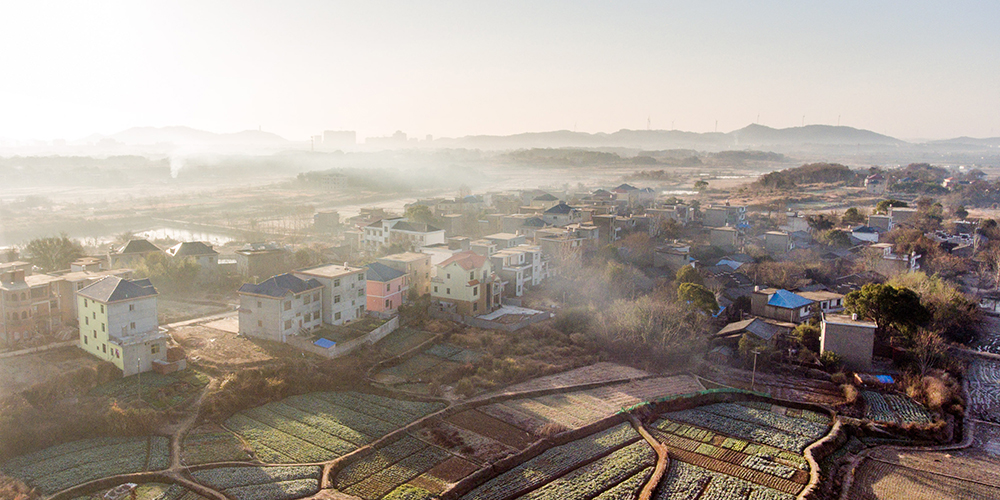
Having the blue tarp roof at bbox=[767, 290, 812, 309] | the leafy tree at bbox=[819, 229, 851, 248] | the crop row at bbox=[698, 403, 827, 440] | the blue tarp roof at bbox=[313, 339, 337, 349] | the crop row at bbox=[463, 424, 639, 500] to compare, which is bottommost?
the crop row at bbox=[698, 403, 827, 440]

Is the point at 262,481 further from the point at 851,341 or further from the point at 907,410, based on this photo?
the point at 851,341

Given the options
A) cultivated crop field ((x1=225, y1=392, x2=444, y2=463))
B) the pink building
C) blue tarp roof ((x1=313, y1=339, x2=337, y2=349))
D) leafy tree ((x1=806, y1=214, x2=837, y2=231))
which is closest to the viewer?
cultivated crop field ((x1=225, y1=392, x2=444, y2=463))

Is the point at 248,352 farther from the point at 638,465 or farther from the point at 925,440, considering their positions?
the point at 925,440

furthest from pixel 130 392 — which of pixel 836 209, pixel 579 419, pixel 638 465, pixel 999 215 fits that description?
pixel 999 215

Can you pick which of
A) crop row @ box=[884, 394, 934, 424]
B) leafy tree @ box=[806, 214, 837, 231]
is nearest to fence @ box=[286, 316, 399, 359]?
crop row @ box=[884, 394, 934, 424]

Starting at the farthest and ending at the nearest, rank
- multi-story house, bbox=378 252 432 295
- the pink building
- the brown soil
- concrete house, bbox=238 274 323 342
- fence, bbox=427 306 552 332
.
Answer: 1. multi-story house, bbox=378 252 432 295
2. the pink building
3. fence, bbox=427 306 552 332
4. concrete house, bbox=238 274 323 342
5. the brown soil

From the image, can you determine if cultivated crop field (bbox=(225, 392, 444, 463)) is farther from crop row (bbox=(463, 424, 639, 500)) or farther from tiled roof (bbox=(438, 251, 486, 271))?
tiled roof (bbox=(438, 251, 486, 271))

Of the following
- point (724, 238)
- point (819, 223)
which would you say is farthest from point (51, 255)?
point (819, 223)
